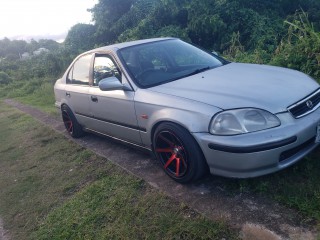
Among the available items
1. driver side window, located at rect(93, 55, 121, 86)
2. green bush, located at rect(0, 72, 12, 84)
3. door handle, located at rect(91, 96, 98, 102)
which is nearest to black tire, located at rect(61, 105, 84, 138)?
door handle, located at rect(91, 96, 98, 102)

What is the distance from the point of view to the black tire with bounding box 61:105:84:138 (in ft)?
17.5

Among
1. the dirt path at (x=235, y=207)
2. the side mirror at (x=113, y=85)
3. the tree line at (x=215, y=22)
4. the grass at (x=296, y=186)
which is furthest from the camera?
the tree line at (x=215, y=22)

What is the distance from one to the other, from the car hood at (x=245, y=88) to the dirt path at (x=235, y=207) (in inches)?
32.7

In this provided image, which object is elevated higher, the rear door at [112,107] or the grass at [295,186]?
the rear door at [112,107]

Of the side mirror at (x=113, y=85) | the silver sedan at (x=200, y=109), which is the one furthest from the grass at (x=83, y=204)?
the side mirror at (x=113, y=85)

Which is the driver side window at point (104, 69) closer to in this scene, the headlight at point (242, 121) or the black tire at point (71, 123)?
the black tire at point (71, 123)

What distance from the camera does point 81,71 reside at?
4953mm

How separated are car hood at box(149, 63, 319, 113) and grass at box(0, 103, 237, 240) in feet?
3.37

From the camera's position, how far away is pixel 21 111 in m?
A: 9.53

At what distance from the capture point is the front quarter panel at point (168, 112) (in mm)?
2934

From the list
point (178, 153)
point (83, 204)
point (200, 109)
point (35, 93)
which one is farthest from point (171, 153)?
point (35, 93)

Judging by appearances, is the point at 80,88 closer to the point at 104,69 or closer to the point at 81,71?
the point at 81,71

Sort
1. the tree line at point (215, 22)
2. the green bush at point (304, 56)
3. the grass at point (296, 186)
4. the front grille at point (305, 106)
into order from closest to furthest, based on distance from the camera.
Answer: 1. the grass at point (296, 186)
2. the front grille at point (305, 106)
3. the green bush at point (304, 56)
4. the tree line at point (215, 22)

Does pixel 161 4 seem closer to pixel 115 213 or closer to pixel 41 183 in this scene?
pixel 41 183
